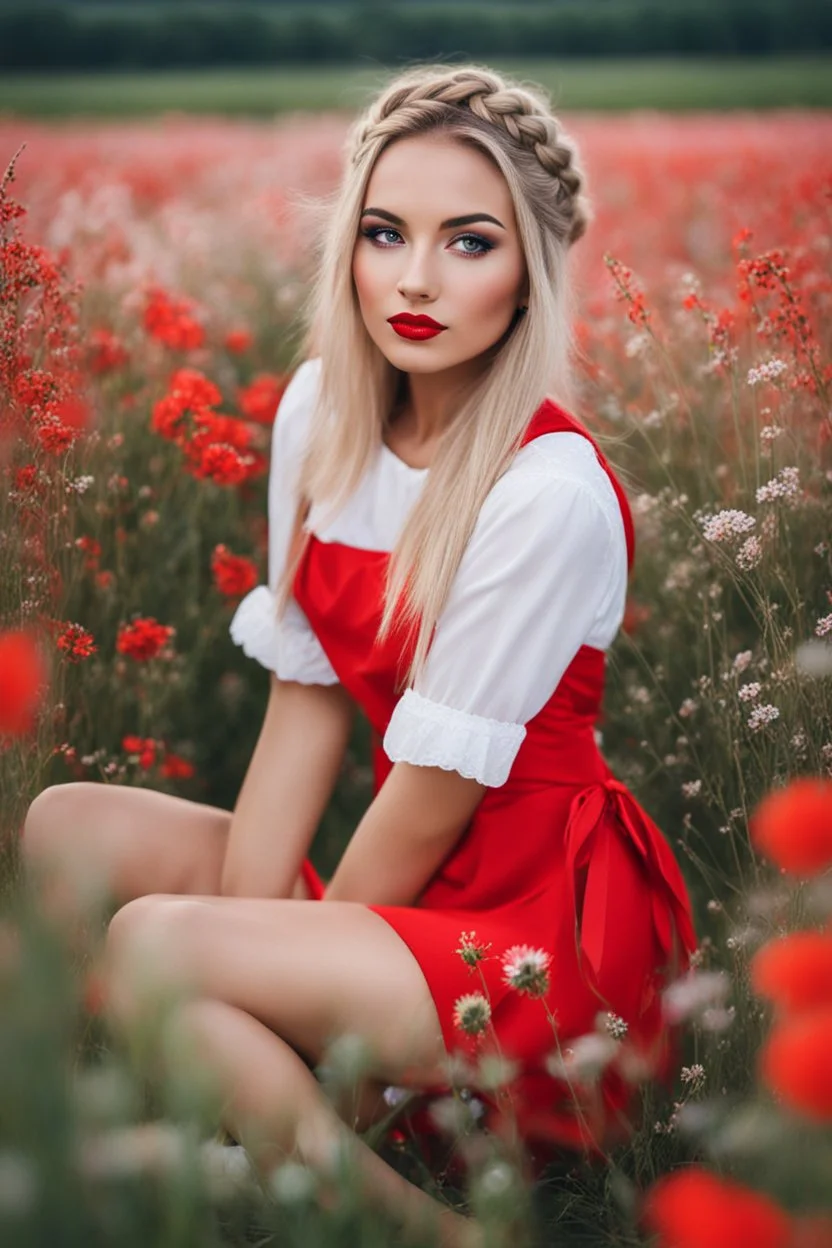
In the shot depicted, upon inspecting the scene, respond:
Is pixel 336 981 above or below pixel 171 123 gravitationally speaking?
below

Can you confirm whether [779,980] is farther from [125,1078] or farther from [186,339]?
[186,339]

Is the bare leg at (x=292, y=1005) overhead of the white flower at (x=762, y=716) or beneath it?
beneath

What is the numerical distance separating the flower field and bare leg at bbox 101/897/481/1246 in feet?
0.36

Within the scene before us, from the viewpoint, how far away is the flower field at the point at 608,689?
0.97 meters

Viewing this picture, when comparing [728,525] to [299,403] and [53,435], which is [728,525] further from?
[53,435]

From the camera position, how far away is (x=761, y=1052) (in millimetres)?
1633

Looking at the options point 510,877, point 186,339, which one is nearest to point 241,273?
point 186,339

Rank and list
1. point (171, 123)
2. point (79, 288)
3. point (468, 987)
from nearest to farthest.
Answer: point (468, 987) → point (79, 288) → point (171, 123)

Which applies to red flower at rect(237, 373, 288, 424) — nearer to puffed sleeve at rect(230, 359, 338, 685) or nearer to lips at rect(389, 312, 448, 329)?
puffed sleeve at rect(230, 359, 338, 685)

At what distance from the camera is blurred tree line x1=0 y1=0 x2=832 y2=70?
27.5 feet

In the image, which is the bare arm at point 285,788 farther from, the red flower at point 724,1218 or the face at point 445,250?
the red flower at point 724,1218

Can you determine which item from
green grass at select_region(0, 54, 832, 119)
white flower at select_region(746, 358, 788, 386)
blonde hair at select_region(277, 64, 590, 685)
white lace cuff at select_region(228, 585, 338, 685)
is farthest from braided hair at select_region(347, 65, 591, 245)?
green grass at select_region(0, 54, 832, 119)

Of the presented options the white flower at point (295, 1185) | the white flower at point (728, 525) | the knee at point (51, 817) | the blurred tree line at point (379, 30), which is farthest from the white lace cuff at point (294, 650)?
the blurred tree line at point (379, 30)

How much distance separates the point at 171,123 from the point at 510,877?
323 inches
